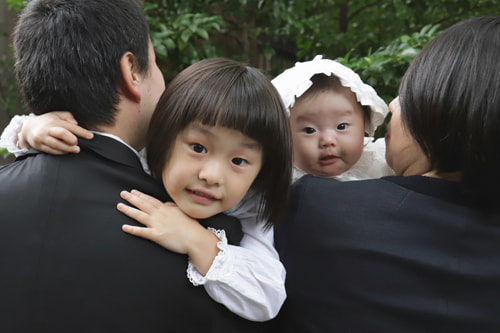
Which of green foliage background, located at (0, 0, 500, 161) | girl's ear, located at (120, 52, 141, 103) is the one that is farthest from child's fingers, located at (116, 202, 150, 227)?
green foliage background, located at (0, 0, 500, 161)

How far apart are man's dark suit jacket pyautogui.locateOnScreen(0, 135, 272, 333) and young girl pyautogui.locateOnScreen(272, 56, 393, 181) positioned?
0.76 meters

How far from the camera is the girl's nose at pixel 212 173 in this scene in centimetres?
127

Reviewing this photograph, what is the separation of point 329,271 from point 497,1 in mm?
3459

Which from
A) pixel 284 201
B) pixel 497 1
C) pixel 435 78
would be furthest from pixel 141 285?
pixel 497 1

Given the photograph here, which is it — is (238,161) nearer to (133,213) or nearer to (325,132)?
(133,213)

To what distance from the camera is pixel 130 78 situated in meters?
1.35

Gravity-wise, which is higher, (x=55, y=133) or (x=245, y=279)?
(x=55, y=133)

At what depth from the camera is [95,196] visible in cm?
118

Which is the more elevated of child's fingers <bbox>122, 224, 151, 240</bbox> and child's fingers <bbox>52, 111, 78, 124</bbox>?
child's fingers <bbox>52, 111, 78, 124</bbox>

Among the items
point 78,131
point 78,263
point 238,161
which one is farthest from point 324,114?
point 78,263

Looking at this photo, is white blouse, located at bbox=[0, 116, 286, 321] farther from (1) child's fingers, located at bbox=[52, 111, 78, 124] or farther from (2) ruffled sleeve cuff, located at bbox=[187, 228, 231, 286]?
(1) child's fingers, located at bbox=[52, 111, 78, 124]

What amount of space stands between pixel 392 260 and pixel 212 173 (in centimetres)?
52

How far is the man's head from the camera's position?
1.28 metres

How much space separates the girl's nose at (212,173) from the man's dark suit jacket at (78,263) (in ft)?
0.70
